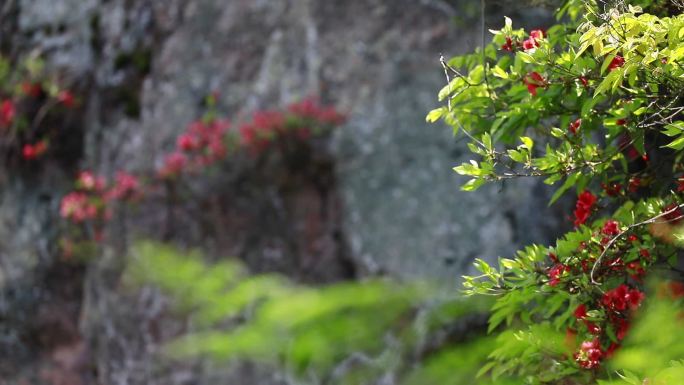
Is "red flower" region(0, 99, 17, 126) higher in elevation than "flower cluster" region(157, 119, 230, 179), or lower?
higher

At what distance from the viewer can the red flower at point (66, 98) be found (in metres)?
9.42

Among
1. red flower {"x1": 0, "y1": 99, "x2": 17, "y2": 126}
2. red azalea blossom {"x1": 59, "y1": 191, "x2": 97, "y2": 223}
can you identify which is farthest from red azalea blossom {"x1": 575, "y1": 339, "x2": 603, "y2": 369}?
red flower {"x1": 0, "y1": 99, "x2": 17, "y2": 126}

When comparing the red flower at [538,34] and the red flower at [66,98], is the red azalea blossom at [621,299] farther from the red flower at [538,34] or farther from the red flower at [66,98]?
the red flower at [66,98]

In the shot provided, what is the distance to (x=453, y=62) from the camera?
3.68m

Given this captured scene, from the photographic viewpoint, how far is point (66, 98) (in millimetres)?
9453

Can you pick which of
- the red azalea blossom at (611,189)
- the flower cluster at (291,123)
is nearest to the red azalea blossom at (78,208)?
the flower cluster at (291,123)

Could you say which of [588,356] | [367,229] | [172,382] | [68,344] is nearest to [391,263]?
[367,229]

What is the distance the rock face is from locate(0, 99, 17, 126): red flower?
2.13ft

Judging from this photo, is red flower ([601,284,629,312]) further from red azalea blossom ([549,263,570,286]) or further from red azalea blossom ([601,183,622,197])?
red azalea blossom ([601,183,622,197])

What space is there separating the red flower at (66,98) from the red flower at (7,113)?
53cm

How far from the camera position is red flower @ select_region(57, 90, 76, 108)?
30.9ft

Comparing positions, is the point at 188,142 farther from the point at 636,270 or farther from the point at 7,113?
the point at 636,270

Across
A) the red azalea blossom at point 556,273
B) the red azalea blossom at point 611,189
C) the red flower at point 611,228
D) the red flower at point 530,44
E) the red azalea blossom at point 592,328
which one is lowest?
the red azalea blossom at point 592,328

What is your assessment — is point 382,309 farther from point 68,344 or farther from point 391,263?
point 68,344
